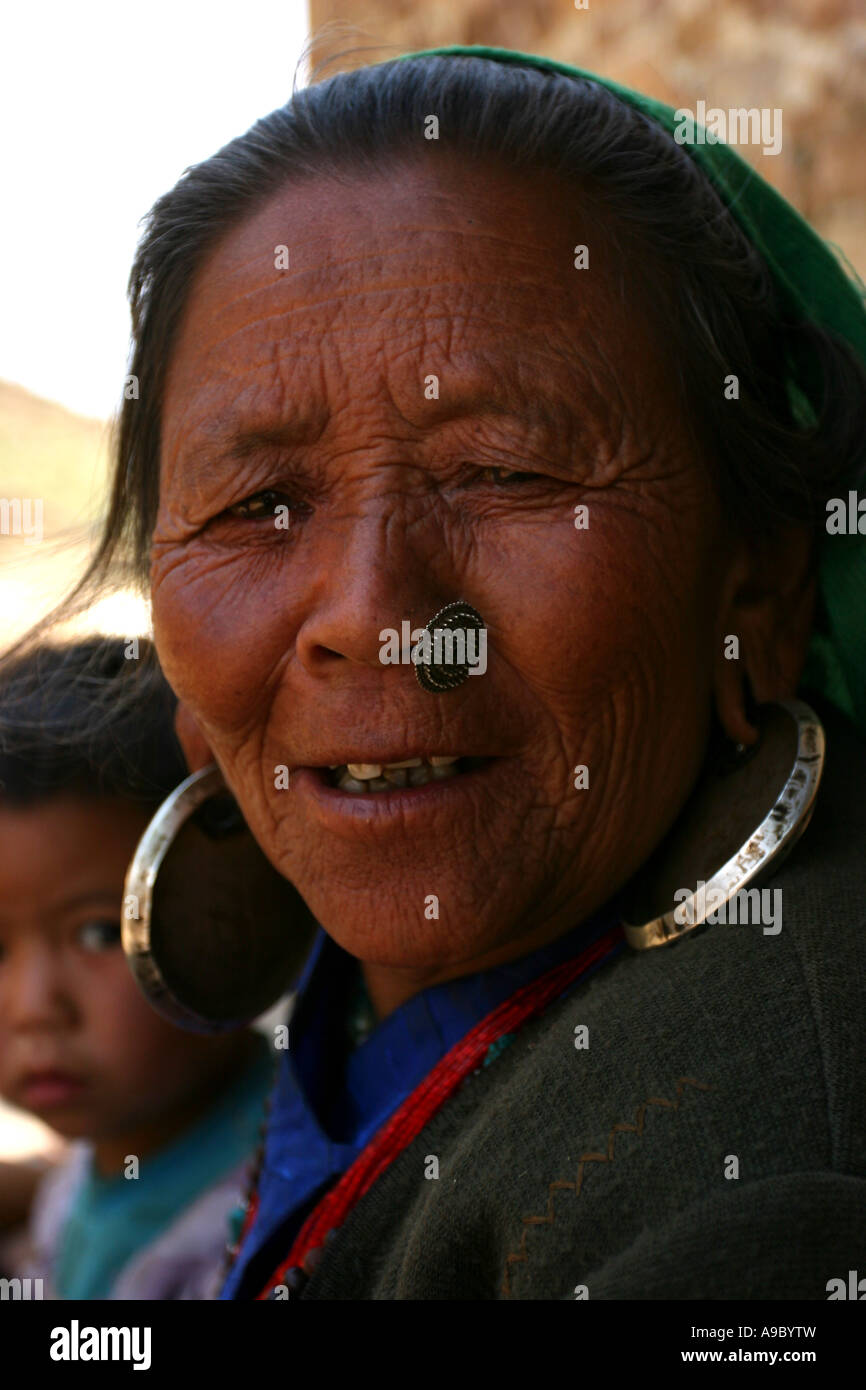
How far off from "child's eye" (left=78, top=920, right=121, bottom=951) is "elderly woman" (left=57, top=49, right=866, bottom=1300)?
1.05m

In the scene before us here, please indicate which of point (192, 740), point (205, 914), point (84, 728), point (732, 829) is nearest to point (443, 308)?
point (732, 829)

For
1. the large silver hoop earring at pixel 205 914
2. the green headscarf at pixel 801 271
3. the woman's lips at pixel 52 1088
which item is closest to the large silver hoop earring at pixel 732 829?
the green headscarf at pixel 801 271

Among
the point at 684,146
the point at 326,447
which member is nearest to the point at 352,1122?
the point at 326,447

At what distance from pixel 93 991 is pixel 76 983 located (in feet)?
0.14

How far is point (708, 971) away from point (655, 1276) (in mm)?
367

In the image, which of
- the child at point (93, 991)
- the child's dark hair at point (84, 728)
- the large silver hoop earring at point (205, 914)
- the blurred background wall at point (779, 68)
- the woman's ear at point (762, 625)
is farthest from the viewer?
the blurred background wall at point (779, 68)

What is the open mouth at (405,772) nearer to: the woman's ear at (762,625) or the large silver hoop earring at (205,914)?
the woman's ear at (762,625)

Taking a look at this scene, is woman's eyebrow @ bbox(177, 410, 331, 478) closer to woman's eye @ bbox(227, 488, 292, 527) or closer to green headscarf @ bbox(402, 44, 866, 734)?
woman's eye @ bbox(227, 488, 292, 527)

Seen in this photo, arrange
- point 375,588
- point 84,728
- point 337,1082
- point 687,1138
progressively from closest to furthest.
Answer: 1. point 687,1138
2. point 375,588
3. point 337,1082
4. point 84,728

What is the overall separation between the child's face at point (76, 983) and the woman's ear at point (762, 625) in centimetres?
156

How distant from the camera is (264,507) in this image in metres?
1.80

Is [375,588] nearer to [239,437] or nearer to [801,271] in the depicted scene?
[239,437]

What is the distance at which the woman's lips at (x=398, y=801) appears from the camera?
5.40 feet

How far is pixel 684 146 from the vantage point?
185 cm
